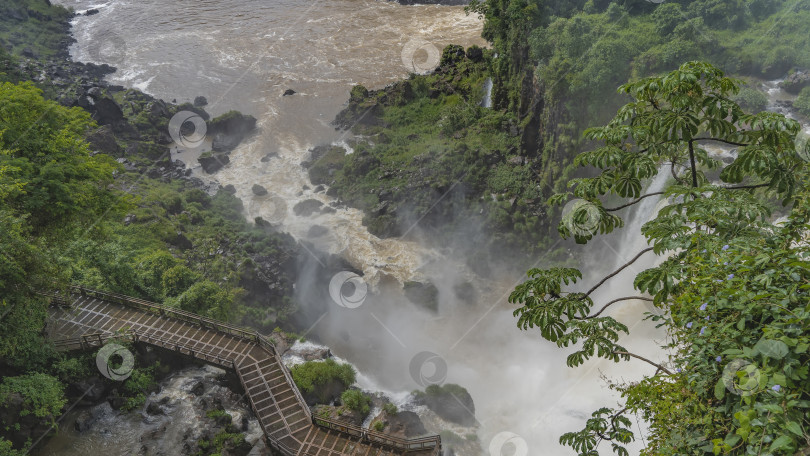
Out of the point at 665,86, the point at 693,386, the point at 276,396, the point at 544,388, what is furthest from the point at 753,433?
the point at 544,388

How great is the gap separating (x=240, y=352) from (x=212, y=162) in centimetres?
2699

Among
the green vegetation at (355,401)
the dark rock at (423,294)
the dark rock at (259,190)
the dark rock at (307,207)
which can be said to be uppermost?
the dark rock at (259,190)

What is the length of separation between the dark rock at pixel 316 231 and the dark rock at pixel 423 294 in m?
8.01

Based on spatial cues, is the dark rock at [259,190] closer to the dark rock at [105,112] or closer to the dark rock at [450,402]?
the dark rock at [105,112]

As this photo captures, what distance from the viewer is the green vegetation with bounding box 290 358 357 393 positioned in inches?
757

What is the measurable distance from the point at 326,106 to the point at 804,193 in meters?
45.0

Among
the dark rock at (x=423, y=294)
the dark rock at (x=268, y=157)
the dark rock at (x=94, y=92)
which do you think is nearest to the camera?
the dark rock at (x=423, y=294)

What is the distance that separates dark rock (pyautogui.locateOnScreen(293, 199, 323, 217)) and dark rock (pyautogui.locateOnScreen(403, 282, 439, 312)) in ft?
35.0

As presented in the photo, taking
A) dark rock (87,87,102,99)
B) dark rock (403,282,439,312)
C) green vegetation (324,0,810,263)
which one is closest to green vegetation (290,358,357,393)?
dark rock (403,282,439,312)

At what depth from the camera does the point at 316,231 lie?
34344mm

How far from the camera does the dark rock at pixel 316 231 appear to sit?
3411cm

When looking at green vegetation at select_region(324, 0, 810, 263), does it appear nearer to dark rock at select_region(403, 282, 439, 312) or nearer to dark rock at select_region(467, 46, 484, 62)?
dark rock at select_region(467, 46, 484, 62)

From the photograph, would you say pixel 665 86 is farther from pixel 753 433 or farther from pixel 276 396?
pixel 276 396

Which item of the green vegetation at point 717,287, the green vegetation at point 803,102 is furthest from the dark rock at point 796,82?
the green vegetation at point 717,287
